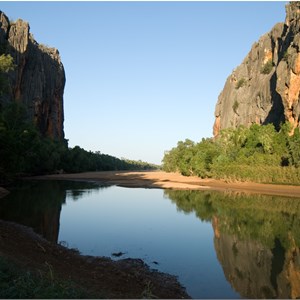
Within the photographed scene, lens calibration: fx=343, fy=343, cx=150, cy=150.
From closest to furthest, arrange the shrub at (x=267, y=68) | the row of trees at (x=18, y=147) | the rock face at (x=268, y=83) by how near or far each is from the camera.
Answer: the row of trees at (x=18, y=147) < the rock face at (x=268, y=83) < the shrub at (x=267, y=68)

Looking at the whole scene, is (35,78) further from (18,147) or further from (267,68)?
(18,147)

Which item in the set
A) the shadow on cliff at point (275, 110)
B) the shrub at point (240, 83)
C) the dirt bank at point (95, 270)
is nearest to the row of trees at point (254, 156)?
the shadow on cliff at point (275, 110)

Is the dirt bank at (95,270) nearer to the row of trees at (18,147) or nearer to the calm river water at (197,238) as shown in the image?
the calm river water at (197,238)

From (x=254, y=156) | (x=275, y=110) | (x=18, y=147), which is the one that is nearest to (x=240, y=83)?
(x=275, y=110)

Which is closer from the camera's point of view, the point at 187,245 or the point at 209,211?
the point at 187,245

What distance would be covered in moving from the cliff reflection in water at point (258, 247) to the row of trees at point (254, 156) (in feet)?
74.5

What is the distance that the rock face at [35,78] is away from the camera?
100 meters

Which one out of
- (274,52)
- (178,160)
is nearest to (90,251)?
(178,160)

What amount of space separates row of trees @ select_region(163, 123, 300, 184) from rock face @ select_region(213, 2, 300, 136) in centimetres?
613

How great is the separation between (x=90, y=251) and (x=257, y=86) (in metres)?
95.0

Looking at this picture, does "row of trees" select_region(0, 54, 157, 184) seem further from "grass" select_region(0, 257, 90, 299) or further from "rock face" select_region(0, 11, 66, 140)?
"grass" select_region(0, 257, 90, 299)

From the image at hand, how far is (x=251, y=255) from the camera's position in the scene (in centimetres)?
1750

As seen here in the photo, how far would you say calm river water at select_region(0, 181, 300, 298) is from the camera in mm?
13508

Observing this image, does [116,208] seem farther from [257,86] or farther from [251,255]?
[257,86]
